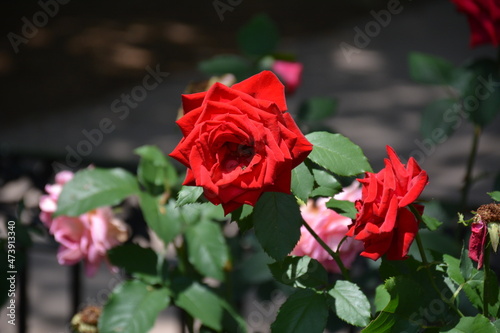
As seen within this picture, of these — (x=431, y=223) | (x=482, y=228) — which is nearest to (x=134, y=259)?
(x=431, y=223)

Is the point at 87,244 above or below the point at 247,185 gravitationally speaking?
below

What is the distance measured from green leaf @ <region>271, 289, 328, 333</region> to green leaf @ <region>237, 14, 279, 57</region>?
82cm

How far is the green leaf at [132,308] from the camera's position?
4.08 ft

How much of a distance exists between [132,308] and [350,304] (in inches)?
17.8

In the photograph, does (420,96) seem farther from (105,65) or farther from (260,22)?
(260,22)

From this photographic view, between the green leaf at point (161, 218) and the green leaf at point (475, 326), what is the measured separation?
554 millimetres

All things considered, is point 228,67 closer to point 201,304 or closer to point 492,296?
point 201,304

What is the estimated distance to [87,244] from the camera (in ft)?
4.60

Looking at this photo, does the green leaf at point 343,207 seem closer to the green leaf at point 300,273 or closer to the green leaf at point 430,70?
the green leaf at point 300,273

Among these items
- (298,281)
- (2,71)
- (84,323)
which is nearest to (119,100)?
(2,71)

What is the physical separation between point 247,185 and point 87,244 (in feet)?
2.19

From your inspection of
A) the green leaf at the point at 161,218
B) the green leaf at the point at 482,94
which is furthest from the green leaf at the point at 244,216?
the green leaf at the point at 482,94

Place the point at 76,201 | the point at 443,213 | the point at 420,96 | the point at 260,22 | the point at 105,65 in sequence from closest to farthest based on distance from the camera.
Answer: the point at 76,201, the point at 443,213, the point at 260,22, the point at 420,96, the point at 105,65

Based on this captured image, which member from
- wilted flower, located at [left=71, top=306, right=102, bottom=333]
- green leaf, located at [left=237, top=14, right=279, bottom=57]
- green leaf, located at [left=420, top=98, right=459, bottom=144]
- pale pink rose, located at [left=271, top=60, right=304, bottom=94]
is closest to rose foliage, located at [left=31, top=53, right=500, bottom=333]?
wilted flower, located at [left=71, top=306, right=102, bottom=333]
